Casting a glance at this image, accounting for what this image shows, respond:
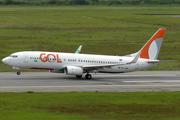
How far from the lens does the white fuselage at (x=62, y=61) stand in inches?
1854

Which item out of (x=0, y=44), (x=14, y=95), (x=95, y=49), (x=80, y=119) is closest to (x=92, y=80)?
(x=14, y=95)

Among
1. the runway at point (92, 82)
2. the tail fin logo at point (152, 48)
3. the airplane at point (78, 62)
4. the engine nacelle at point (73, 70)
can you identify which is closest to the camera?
the runway at point (92, 82)

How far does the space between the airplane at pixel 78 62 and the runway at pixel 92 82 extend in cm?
140

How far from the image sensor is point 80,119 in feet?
82.8

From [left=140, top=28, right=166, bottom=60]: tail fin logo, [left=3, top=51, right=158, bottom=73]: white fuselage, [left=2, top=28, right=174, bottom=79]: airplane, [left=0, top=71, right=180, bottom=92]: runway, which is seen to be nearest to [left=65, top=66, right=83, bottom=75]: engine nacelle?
[left=2, top=28, right=174, bottom=79]: airplane

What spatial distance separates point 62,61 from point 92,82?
5322 millimetres

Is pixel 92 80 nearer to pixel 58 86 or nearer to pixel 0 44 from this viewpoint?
pixel 58 86

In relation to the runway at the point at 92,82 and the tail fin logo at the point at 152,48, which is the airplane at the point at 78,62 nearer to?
the tail fin logo at the point at 152,48

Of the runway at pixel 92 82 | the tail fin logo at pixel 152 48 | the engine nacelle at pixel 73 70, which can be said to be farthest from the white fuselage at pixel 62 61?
the runway at pixel 92 82

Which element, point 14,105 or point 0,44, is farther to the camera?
point 0,44

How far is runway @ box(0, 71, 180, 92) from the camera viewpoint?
40.1 meters

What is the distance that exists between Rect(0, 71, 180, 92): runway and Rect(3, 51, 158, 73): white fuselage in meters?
1.58

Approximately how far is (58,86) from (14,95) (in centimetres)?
835

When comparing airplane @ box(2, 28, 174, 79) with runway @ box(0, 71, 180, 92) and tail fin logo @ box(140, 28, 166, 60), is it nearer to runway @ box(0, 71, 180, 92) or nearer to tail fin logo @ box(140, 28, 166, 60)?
tail fin logo @ box(140, 28, 166, 60)
